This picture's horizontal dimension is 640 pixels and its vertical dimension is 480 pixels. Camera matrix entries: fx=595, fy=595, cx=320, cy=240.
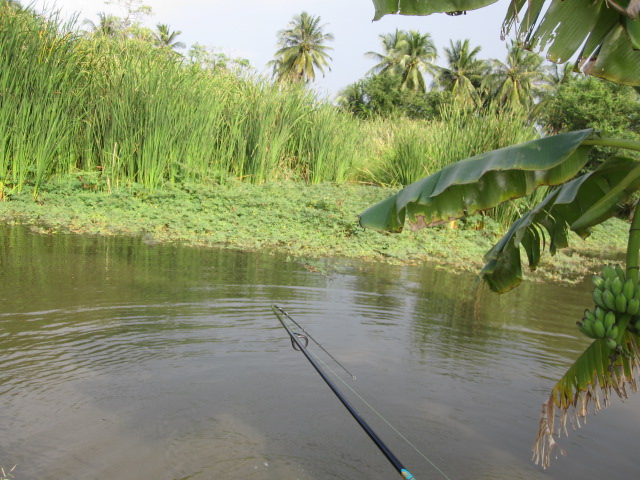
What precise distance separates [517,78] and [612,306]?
44.6 m

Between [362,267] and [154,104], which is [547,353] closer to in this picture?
[362,267]

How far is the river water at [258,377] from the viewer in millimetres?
3529

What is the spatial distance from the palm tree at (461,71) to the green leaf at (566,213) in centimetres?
4280

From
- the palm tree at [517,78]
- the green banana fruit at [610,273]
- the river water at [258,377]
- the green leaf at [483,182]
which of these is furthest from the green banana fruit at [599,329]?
the palm tree at [517,78]

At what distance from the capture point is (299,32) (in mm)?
46469

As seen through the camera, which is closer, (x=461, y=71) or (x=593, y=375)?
(x=593, y=375)

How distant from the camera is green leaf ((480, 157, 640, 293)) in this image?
10.6ft

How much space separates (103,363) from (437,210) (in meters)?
2.87

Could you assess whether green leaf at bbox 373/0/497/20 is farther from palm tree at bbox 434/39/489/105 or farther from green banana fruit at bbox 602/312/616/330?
palm tree at bbox 434/39/489/105

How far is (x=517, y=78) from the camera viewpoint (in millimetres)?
43688

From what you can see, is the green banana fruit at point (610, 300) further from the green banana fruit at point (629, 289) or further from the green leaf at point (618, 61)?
the green leaf at point (618, 61)

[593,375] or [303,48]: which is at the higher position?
[303,48]

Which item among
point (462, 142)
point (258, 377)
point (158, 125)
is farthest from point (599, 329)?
point (462, 142)

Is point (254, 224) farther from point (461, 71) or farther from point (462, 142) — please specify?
point (461, 71)
